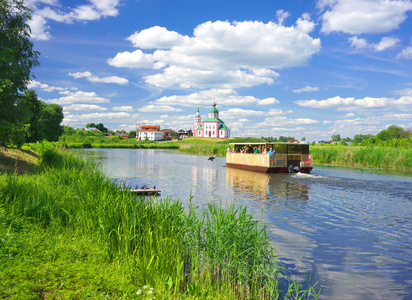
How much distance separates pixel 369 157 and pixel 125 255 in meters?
38.3

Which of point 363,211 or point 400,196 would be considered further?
point 400,196

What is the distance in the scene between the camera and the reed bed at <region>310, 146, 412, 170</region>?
115 ft

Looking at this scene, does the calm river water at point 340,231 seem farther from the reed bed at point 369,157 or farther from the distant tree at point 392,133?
the distant tree at point 392,133

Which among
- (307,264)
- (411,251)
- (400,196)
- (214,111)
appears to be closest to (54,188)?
(307,264)

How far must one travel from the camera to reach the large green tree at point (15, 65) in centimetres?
1719

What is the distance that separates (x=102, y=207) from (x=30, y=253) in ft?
6.38

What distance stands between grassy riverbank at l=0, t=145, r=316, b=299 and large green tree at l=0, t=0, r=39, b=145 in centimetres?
1027

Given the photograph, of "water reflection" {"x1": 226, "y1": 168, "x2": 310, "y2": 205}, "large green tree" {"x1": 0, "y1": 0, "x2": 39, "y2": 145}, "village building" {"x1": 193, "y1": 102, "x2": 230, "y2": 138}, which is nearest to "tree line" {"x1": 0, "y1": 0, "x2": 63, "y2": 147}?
"large green tree" {"x1": 0, "y1": 0, "x2": 39, "y2": 145}

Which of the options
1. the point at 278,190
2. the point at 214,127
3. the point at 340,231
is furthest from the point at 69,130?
the point at 340,231

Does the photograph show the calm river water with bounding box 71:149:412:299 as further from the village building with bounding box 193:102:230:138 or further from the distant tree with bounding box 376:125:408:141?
the village building with bounding box 193:102:230:138

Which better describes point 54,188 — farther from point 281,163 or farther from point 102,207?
point 281,163

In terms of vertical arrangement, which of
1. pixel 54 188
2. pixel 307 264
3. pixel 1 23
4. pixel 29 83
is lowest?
pixel 307 264

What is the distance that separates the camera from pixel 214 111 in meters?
171

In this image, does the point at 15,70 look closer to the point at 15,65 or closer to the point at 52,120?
the point at 15,65
